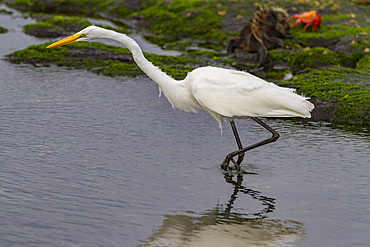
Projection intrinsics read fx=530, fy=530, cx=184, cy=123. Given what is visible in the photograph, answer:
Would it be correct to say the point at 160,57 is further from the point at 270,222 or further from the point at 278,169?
the point at 270,222

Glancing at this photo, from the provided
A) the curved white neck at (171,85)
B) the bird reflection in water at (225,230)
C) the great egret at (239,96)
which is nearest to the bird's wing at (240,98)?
the great egret at (239,96)

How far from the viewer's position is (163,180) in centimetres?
643

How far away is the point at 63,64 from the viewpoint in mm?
13156

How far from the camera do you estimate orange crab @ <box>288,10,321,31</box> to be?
1777 centimetres

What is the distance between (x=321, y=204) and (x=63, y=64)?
882 cm

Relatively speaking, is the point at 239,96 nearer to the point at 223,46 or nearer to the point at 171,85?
the point at 171,85

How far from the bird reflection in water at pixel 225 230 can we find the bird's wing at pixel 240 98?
1302mm

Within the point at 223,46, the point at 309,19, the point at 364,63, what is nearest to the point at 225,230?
the point at 364,63

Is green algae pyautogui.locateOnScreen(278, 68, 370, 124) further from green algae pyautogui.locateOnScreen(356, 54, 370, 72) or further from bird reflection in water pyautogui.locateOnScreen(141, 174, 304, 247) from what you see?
bird reflection in water pyautogui.locateOnScreen(141, 174, 304, 247)

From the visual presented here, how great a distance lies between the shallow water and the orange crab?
9462 mm

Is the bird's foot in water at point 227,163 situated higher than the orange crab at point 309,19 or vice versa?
the orange crab at point 309,19

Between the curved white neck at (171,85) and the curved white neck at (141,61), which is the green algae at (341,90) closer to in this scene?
the curved white neck at (171,85)

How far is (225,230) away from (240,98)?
198 cm

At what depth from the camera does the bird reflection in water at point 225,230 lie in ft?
16.6
